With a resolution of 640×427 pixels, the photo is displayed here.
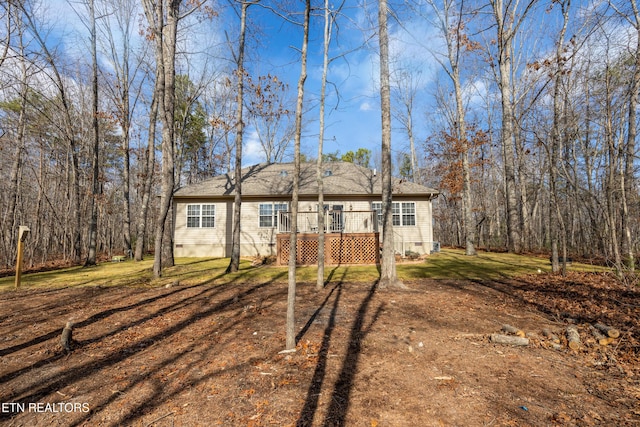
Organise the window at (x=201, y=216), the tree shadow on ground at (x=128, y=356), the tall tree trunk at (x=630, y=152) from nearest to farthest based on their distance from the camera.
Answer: the tree shadow on ground at (x=128, y=356) → the tall tree trunk at (x=630, y=152) → the window at (x=201, y=216)

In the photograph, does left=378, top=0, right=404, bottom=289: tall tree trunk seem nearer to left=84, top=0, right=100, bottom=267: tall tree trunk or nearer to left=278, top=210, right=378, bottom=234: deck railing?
left=278, top=210, right=378, bottom=234: deck railing

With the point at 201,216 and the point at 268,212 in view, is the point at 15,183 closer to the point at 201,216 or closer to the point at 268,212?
the point at 201,216

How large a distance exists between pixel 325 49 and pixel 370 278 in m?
7.93

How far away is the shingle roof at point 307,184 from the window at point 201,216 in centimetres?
79

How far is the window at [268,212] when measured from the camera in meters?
15.1

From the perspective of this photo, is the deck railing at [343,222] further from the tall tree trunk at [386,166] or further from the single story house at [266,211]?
the tall tree trunk at [386,166]

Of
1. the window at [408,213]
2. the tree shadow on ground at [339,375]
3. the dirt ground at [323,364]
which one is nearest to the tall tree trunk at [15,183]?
the dirt ground at [323,364]

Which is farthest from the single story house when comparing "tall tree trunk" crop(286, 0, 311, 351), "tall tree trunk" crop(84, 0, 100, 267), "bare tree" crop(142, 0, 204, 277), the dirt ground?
"tall tree trunk" crop(286, 0, 311, 351)

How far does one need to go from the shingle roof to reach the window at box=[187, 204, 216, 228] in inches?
31.1

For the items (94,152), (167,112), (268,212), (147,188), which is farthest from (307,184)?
(94,152)

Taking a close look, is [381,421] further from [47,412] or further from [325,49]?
[325,49]

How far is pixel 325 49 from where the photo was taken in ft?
29.5

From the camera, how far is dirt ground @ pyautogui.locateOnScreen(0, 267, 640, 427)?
252 cm

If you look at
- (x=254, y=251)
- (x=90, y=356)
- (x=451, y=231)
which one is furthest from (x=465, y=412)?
(x=451, y=231)
